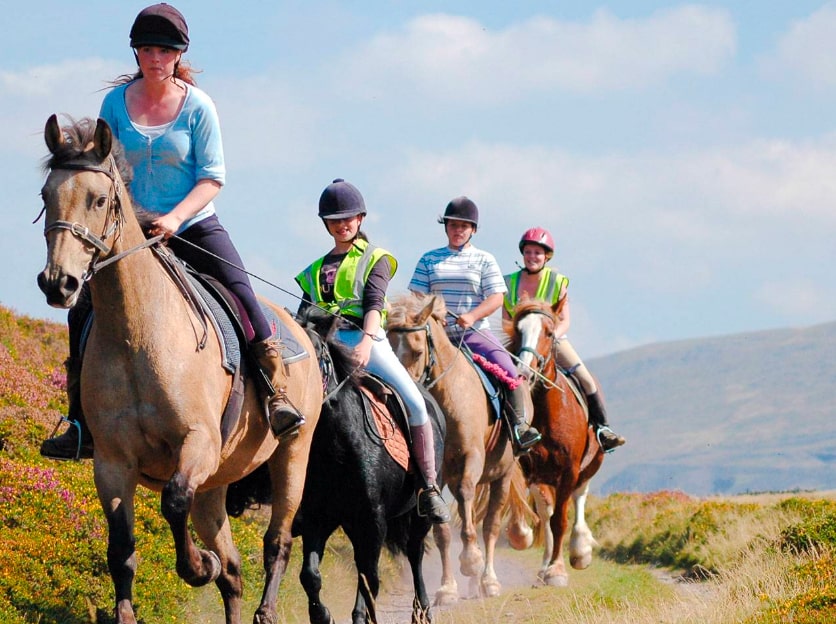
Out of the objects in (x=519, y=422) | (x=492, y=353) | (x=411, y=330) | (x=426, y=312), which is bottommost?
(x=519, y=422)

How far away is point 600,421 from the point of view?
15469 mm

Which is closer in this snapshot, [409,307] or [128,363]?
[128,363]

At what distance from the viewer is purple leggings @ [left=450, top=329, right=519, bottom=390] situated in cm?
1338

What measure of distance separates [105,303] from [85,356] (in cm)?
37

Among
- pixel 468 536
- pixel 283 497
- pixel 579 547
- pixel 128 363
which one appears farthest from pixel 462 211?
pixel 128 363

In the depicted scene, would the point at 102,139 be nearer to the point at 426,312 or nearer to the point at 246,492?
the point at 246,492

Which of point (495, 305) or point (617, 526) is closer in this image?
point (495, 305)

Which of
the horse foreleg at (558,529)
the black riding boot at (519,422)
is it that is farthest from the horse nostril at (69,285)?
the horse foreleg at (558,529)

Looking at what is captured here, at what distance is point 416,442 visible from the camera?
1007 cm

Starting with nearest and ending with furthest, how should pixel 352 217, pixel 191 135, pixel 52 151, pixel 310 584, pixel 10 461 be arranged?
pixel 52 151 → pixel 191 135 → pixel 310 584 → pixel 352 217 → pixel 10 461

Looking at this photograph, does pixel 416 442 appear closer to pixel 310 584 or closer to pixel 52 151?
pixel 310 584

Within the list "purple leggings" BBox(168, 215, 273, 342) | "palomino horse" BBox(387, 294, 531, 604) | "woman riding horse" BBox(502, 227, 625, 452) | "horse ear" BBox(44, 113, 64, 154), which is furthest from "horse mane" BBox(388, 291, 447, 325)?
"horse ear" BBox(44, 113, 64, 154)

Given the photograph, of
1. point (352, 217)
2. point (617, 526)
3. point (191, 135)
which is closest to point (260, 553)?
point (352, 217)

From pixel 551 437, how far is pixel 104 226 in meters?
8.91
